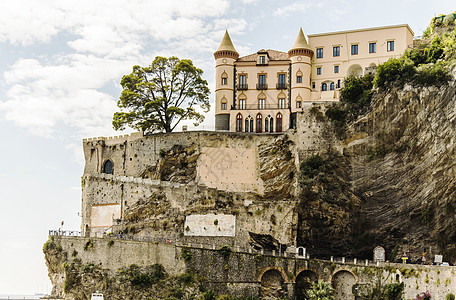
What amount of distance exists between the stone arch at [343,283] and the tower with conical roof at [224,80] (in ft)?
66.1

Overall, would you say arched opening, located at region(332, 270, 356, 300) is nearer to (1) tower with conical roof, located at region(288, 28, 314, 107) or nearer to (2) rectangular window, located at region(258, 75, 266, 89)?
(1) tower with conical roof, located at region(288, 28, 314, 107)

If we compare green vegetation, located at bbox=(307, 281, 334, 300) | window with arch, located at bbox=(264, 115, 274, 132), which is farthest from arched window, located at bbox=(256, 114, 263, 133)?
green vegetation, located at bbox=(307, 281, 334, 300)

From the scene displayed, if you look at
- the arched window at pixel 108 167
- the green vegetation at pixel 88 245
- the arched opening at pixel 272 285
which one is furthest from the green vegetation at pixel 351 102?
the green vegetation at pixel 88 245

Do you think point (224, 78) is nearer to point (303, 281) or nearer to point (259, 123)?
point (259, 123)

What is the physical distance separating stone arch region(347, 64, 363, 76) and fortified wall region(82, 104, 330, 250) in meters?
6.32

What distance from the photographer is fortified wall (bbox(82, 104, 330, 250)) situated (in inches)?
2371

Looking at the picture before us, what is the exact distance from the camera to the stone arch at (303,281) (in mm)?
57188

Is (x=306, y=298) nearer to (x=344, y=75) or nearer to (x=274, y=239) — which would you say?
(x=274, y=239)

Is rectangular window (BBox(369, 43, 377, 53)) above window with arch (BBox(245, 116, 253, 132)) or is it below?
above

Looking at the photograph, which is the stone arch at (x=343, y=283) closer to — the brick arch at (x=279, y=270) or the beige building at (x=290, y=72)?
the brick arch at (x=279, y=270)

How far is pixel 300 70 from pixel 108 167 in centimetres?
2199

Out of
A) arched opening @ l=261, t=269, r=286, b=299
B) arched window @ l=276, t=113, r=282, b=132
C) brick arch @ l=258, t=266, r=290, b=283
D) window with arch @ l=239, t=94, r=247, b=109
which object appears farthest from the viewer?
window with arch @ l=239, t=94, r=247, b=109

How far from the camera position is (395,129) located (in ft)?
200

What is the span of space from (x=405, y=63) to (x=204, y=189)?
71.6 ft
